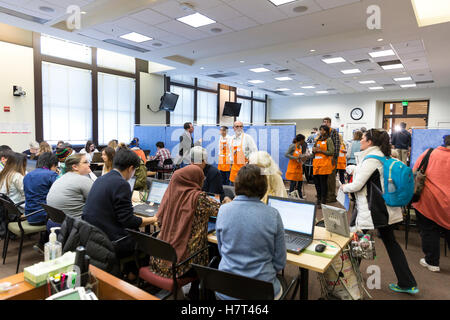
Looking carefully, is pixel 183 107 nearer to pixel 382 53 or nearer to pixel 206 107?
pixel 206 107

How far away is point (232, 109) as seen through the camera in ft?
39.9

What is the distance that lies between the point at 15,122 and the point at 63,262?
7037 millimetres

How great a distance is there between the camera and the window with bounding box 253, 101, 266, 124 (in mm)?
14494

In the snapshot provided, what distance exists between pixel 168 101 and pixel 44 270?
347 inches

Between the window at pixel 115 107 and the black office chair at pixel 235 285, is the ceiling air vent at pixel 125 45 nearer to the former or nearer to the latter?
the window at pixel 115 107

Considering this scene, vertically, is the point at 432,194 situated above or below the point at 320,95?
below

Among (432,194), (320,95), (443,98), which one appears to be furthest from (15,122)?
(443,98)

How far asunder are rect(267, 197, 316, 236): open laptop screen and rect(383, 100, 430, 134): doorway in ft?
39.5

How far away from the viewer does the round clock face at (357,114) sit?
1312 cm

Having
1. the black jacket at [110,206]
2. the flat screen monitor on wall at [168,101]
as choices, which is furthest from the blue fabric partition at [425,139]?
the flat screen monitor on wall at [168,101]

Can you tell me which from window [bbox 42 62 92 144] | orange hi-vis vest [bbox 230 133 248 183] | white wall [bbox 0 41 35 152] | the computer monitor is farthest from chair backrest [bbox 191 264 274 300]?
window [bbox 42 62 92 144]
